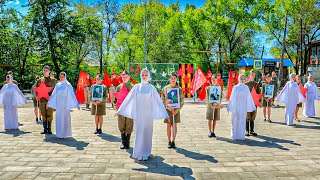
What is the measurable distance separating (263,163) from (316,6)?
156ft

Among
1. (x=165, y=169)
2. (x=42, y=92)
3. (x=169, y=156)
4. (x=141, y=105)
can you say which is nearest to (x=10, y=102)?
(x=42, y=92)

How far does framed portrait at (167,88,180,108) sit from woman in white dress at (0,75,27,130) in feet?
19.7

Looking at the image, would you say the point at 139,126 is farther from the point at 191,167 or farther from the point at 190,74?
the point at 190,74

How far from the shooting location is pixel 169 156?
23.1 feet

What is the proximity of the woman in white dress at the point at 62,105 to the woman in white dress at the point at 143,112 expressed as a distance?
282cm

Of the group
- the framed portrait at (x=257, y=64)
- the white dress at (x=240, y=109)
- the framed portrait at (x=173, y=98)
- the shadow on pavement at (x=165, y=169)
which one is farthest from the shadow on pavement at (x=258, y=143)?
the framed portrait at (x=257, y=64)

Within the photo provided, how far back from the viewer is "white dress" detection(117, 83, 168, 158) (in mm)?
6801

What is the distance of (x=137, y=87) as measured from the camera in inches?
277

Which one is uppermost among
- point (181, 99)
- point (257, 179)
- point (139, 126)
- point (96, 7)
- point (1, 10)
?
point (96, 7)

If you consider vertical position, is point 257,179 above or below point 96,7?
below

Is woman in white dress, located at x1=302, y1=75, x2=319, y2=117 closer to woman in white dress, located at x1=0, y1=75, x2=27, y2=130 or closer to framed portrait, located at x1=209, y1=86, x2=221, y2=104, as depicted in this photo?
framed portrait, located at x1=209, y1=86, x2=221, y2=104

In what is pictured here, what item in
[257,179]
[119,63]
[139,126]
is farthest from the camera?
[119,63]

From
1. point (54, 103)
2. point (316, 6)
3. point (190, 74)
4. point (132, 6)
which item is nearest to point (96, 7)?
point (132, 6)

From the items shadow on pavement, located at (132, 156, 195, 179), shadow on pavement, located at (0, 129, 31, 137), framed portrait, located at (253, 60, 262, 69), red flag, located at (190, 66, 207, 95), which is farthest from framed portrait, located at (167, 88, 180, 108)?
framed portrait, located at (253, 60, 262, 69)
